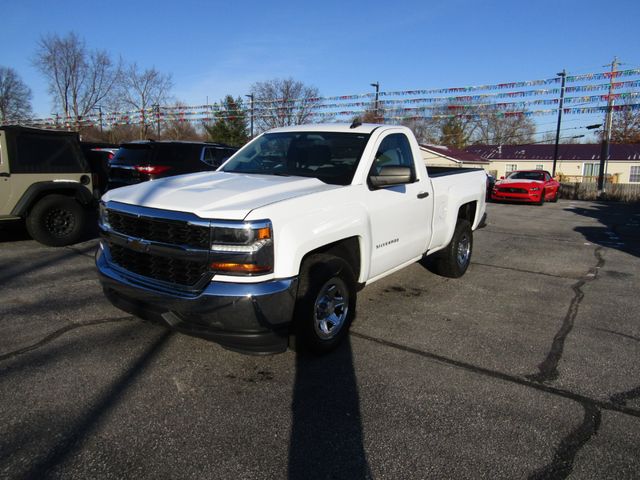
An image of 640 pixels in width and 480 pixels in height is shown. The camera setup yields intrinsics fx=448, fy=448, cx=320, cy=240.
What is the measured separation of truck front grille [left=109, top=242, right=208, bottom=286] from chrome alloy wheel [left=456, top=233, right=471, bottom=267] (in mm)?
4068

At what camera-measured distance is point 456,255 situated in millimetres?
6027

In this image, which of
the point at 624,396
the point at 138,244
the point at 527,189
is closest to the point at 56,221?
the point at 138,244

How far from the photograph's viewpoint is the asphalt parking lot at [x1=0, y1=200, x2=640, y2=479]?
2424mm

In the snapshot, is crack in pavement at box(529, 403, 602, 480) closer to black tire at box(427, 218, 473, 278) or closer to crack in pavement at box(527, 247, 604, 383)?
crack in pavement at box(527, 247, 604, 383)

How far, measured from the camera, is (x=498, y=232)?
11.1 meters

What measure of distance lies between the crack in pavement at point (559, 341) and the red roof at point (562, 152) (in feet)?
161

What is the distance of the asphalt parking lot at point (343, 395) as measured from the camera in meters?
2.42

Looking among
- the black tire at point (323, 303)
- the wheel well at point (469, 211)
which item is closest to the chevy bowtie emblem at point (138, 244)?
the black tire at point (323, 303)

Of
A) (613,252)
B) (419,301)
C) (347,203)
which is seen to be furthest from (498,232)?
(347,203)

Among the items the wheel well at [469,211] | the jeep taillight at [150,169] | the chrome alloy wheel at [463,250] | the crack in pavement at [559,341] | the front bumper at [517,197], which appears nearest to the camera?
the crack in pavement at [559,341]

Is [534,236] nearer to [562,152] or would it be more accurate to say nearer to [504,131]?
[562,152]

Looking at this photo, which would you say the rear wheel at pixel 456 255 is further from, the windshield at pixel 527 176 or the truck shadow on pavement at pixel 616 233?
the windshield at pixel 527 176

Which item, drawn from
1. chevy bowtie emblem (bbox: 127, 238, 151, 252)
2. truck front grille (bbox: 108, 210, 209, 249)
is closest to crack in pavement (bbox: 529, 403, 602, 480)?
truck front grille (bbox: 108, 210, 209, 249)

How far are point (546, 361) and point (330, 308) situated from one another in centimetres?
185
